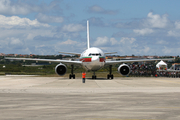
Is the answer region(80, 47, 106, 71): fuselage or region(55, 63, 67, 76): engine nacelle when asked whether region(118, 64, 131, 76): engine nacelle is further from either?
region(55, 63, 67, 76): engine nacelle

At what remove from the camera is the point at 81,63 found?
41375mm

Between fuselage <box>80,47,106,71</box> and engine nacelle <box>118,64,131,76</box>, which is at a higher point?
fuselage <box>80,47,106,71</box>

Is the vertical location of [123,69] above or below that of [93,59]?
below

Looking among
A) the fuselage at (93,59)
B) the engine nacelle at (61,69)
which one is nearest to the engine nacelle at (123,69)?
the fuselage at (93,59)

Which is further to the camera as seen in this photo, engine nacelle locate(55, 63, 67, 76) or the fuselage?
engine nacelle locate(55, 63, 67, 76)

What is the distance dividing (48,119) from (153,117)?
3.37m

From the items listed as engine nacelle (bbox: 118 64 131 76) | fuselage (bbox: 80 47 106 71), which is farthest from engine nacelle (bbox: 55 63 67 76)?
engine nacelle (bbox: 118 64 131 76)

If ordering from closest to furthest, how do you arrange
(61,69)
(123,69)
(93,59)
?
(93,59)
(61,69)
(123,69)

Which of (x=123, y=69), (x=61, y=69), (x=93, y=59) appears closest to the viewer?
(x=93, y=59)

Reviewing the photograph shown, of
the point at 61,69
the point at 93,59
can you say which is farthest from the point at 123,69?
the point at 61,69

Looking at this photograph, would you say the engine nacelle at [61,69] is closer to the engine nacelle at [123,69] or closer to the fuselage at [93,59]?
the fuselage at [93,59]

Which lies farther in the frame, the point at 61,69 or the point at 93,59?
the point at 61,69

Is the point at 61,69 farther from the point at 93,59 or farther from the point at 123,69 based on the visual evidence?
the point at 123,69

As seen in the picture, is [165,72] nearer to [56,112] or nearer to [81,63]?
[81,63]
